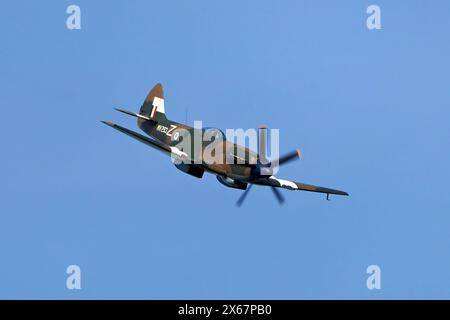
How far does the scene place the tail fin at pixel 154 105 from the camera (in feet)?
217

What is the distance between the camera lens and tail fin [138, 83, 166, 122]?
66.2m

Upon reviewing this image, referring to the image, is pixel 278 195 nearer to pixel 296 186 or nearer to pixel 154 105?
pixel 296 186

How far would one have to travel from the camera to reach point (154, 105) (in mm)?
67250

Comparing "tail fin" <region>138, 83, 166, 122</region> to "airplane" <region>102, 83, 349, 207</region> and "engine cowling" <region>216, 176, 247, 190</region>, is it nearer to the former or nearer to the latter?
"airplane" <region>102, 83, 349, 207</region>

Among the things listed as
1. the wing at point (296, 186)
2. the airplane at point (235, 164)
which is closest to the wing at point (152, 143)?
the airplane at point (235, 164)

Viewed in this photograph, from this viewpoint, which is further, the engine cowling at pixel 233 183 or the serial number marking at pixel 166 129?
the serial number marking at pixel 166 129

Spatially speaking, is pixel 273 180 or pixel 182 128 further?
pixel 182 128

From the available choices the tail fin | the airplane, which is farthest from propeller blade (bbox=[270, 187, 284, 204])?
the tail fin

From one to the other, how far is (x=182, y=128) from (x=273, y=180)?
25.0ft

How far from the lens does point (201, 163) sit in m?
56.1

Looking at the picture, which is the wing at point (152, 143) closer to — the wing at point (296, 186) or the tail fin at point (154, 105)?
the wing at point (296, 186)

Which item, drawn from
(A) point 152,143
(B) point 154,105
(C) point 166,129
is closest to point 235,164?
(A) point 152,143
